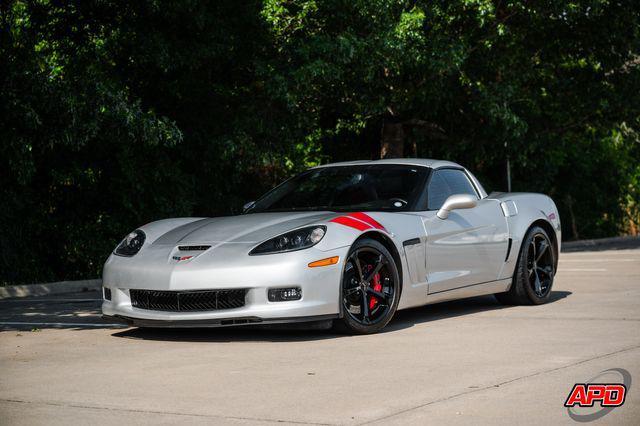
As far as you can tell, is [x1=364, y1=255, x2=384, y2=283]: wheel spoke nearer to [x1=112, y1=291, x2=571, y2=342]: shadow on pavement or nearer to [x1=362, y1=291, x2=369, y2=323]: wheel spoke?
[x1=362, y1=291, x2=369, y2=323]: wheel spoke

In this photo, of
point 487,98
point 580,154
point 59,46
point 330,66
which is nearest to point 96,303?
point 59,46

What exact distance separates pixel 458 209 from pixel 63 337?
3.49 meters

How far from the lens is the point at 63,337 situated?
8.62m

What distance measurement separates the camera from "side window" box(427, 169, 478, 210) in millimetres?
9258

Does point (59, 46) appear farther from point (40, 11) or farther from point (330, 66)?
point (330, 66)

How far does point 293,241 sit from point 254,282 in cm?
46

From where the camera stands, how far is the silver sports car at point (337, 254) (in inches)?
306

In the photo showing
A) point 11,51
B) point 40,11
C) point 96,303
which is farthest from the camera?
point 40,11

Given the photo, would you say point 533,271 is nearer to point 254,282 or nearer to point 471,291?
point 471,291

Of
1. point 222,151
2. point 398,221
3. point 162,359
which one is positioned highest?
point 222,151

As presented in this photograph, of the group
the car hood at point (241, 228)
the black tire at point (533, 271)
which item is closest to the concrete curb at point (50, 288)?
the car hood at point (241, 228)

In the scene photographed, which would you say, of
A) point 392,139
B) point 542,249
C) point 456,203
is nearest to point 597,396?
point 456,203

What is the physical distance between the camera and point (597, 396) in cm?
551

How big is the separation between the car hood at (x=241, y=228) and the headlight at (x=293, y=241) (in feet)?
0.20
